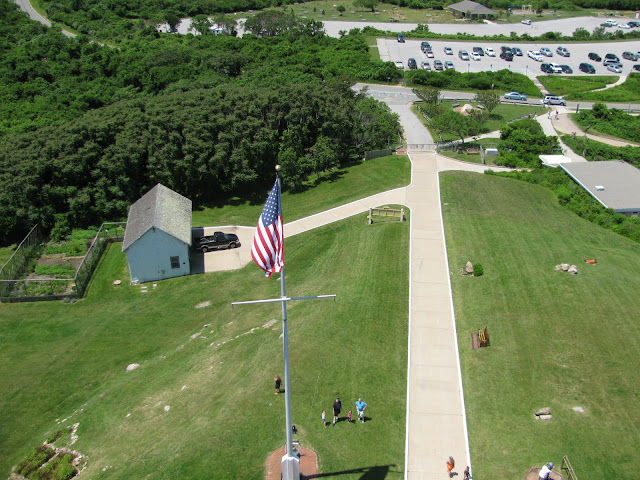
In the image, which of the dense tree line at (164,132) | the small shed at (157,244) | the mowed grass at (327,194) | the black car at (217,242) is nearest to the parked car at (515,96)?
the dense tree line at (164,132)

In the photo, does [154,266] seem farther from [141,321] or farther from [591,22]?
[591,22]

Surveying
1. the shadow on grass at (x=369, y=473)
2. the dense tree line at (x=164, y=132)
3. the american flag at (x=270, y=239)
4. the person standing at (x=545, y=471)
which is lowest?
the shadow on grass at (x=369, y=473)

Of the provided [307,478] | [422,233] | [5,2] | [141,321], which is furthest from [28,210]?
[5,2]

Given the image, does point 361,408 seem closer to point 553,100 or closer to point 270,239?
point 270,239

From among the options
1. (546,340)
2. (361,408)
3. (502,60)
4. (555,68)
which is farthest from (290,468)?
(502,60)

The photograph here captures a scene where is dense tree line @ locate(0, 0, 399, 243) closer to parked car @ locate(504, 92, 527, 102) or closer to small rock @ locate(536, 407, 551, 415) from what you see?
parked car @ locate(504, 92, 527, 102)

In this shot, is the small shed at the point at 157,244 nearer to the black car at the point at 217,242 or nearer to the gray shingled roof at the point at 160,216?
the gray shingled roof at the point at 160,216

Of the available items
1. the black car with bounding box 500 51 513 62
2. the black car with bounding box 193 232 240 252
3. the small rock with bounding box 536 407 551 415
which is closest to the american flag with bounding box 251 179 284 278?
the small rock with bounding box 536 407 551 415
